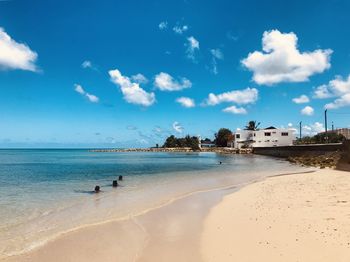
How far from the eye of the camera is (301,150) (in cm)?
6375

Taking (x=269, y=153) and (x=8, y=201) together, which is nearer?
(x=8, y=201)

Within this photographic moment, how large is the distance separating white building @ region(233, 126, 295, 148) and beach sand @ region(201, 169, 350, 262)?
9886 centimetres

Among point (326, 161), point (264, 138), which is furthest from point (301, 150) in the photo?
point (264, 138)

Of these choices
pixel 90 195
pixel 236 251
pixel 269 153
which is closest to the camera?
pixel 236 251

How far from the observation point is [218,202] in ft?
52.7

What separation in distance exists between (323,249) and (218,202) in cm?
847

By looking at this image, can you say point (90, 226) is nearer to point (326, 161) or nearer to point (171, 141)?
point (326, 161)

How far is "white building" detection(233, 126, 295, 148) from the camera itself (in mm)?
109625

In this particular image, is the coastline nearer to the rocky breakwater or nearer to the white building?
the rocky breakwater

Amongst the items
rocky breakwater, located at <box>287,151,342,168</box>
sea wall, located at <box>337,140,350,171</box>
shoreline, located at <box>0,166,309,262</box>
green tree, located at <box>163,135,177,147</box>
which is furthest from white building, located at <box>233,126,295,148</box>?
shoreline, located at <box>0,166,309,262</box>

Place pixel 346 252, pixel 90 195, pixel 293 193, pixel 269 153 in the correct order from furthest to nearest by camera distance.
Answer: pixel 269 153 < pixel 90 195 < pixel 293 193 < pixel 346 252

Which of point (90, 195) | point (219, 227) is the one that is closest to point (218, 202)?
point (219, 227)

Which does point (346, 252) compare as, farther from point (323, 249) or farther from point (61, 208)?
point (61, 208)

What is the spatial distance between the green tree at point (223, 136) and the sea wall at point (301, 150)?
3962 cm
